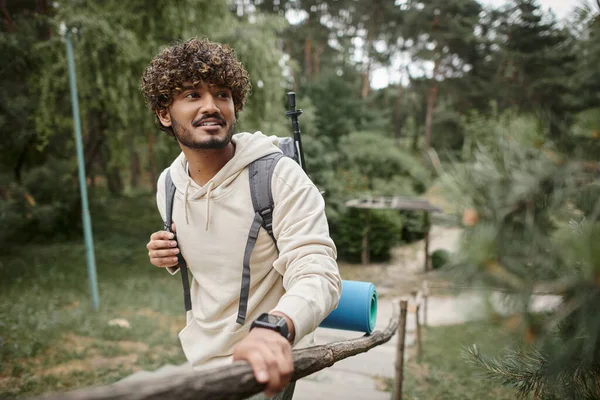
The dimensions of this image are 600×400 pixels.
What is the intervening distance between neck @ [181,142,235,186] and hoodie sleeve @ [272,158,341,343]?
0.26m

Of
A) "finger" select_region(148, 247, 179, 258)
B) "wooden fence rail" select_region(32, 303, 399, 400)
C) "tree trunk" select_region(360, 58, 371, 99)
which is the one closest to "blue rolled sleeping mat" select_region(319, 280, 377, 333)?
"finger" select_region(148, 247, 179, 258)

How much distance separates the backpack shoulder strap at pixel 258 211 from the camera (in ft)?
4.94

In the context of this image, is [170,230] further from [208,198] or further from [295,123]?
[295,123]

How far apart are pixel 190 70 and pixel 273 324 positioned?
3.25ft

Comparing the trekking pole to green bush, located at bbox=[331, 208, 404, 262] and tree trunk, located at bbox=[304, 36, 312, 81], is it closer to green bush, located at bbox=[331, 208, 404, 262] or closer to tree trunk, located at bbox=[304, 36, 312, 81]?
green bush, located at bbox=[331, 208, 404, 262]

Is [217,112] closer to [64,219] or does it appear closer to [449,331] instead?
[449,331]

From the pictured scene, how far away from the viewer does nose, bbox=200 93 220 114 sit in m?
1.57

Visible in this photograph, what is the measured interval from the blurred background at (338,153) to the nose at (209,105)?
31.7 inches

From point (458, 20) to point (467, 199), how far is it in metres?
18.5

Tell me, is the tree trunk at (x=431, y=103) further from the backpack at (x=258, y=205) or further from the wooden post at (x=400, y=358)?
the backpack at (x=258, y=205)

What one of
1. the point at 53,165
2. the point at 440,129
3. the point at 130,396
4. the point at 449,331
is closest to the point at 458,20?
the point at 440,129

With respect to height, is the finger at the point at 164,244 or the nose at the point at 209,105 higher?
the nose at the point at 209,105

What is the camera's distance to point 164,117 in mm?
1789

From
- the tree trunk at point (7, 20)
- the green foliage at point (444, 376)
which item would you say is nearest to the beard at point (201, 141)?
the green foliage at point (444, 376)
